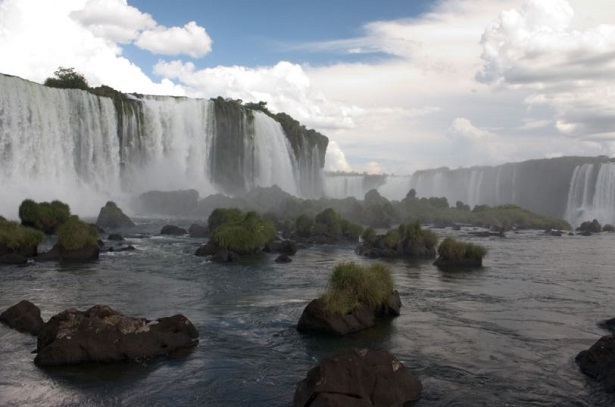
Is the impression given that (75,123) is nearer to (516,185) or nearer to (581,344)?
Answer: (581,344)

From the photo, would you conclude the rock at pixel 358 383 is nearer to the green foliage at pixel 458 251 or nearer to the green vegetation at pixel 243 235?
the green foliage at pixel 458 251

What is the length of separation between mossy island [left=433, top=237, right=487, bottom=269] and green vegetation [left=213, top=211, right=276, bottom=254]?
9943 mm

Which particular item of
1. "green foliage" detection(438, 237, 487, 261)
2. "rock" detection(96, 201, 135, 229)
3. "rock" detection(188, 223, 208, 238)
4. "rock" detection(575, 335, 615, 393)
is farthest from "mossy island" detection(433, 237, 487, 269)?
"rock" detection(96, 201, 135, 229)

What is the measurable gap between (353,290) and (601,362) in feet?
21.4

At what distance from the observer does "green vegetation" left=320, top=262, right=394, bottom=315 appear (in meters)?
15.9

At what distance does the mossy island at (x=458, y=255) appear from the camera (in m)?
29.9

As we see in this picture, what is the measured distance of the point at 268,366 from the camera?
12.9m

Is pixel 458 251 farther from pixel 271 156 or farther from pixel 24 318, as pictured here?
pixel 271 156

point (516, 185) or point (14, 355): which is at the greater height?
point (516, 185)

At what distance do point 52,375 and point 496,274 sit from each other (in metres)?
21.0

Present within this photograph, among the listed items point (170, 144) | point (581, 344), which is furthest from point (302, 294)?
point (170, 144)

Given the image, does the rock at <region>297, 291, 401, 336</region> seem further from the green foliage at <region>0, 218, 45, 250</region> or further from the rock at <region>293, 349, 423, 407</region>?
the green foliage at <region>0, 218, 45, 250</region>

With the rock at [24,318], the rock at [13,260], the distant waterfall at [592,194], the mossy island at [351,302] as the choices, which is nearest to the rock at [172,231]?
the rock at [13,260]

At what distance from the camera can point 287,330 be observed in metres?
16.0
